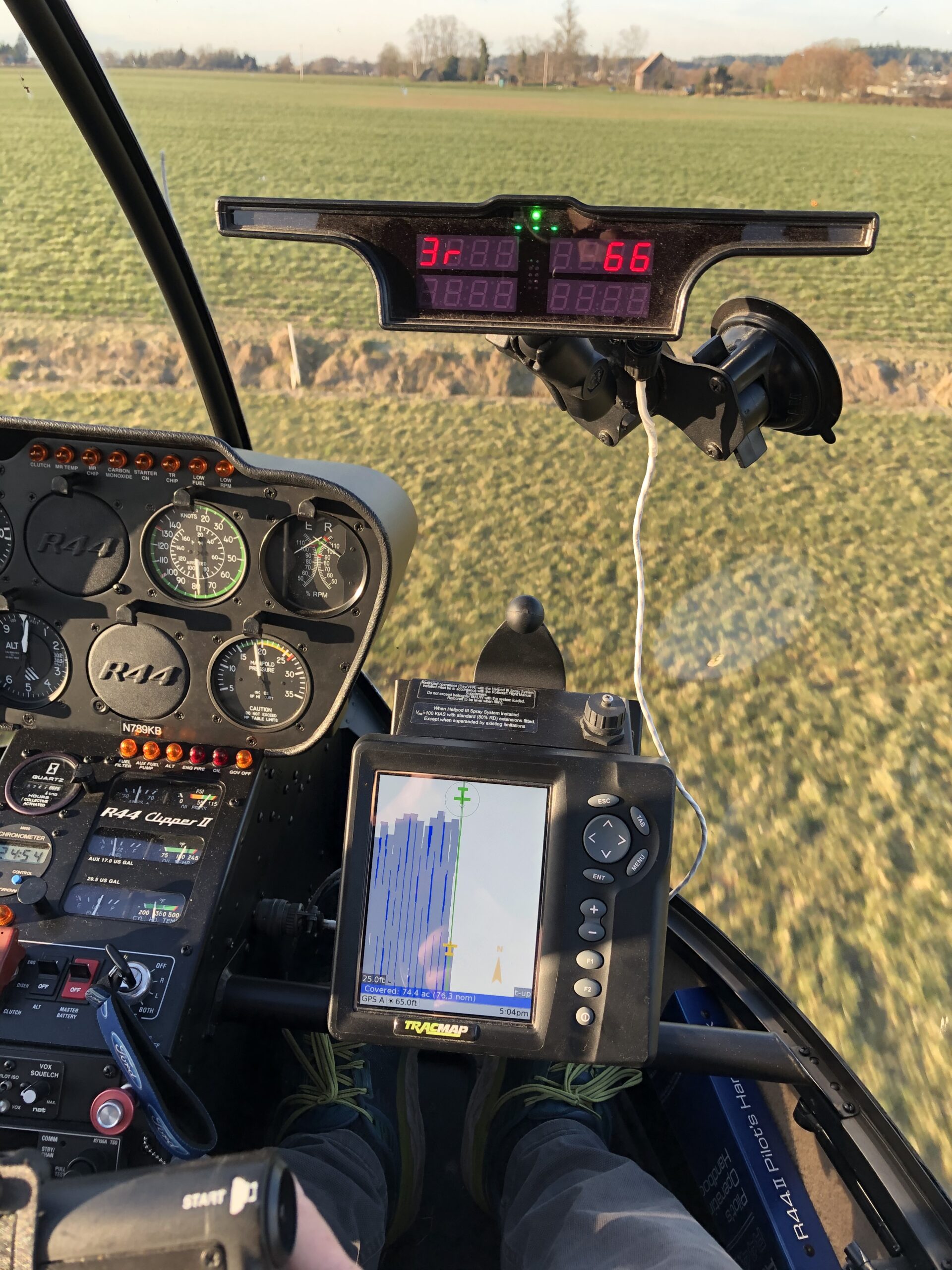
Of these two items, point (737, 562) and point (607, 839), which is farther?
point (737, 562)

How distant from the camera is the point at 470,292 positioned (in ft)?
3.94

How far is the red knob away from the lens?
4.69ft

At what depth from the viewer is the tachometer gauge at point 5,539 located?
6.70ft

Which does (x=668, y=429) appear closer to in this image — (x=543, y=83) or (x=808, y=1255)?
(x=543, y=83)

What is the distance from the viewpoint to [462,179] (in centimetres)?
1472

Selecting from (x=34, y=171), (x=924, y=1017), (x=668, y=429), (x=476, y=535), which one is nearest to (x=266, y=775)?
A: (x=924, y=1017)

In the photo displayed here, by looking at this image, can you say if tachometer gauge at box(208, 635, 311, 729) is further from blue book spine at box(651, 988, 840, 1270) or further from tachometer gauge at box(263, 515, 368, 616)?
blue book spine at box(651, 988, 840, 1270)

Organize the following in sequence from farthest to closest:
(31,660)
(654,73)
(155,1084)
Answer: (654,73), (31,660), (155,1084)

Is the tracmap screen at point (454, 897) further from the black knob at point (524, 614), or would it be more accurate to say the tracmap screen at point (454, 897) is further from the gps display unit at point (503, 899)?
the black knob at point (524, 614)

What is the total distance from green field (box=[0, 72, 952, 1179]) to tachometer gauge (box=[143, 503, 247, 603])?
0.83m

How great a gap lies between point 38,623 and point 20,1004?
85 cm

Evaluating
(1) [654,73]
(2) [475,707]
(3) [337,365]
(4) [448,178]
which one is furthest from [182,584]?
(4) [448,178]

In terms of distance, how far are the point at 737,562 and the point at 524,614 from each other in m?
4.20

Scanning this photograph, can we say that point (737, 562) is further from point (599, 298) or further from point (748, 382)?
point (599, 298)
